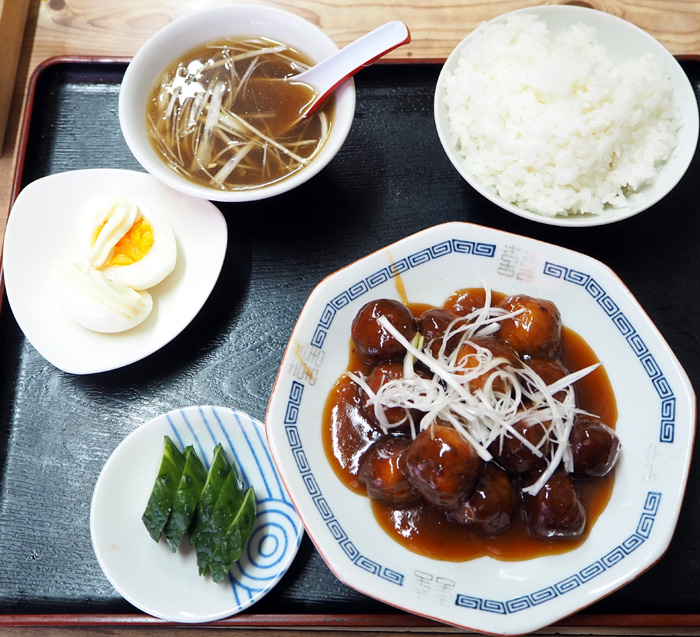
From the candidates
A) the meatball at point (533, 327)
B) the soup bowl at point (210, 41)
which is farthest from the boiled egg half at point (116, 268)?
the meatball at point (533, 327)

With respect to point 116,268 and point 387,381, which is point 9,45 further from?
point 387,381

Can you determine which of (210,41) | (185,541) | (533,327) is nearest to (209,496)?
(185,541)

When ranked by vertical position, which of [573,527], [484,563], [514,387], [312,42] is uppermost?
[312,42]

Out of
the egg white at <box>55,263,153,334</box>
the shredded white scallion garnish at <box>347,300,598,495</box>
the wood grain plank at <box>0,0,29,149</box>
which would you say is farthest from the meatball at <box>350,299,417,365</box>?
the wood grain plank at <box>0,0,29,149</box>

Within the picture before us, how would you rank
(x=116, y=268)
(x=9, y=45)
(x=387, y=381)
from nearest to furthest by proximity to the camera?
(x=387, y=381) → (x=116, y=268) → (x=9, y=45)

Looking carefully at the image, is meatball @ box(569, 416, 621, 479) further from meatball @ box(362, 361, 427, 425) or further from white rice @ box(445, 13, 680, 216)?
white rice @ box(445, 13, 680, 216)

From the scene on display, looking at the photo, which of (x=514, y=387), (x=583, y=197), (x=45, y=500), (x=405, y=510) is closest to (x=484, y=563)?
(x=405, y=510)

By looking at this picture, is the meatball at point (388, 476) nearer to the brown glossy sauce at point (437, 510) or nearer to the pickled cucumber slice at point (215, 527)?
the brown glossy sauce at point (437, 510)

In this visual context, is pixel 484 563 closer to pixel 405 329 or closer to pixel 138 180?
pixel 405 329
